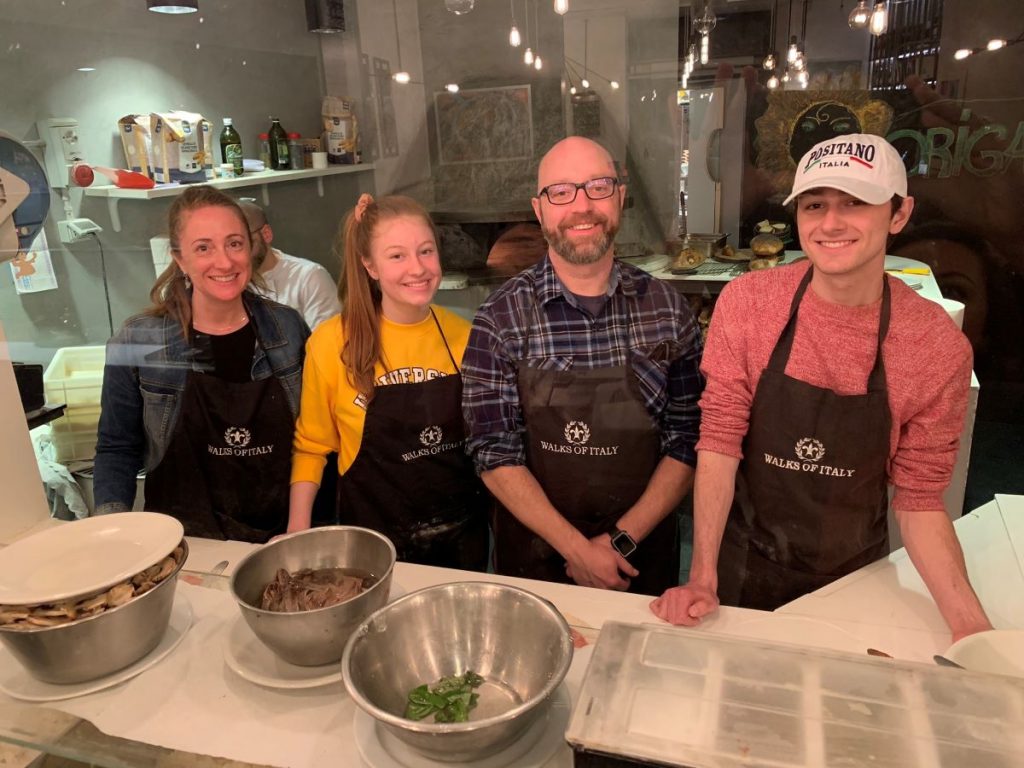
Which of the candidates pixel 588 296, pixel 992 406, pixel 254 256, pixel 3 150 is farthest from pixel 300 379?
A: pixel 992 406

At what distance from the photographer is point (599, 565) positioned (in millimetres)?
1654

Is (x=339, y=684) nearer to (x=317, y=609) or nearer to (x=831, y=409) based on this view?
(x=317, y=609)

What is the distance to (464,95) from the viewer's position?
389cm

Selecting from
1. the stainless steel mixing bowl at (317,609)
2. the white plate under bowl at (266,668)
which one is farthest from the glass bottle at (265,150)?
the white plate under bowl at (266,668)

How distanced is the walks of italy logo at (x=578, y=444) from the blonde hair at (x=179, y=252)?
2.88ft

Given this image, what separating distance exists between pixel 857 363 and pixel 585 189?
2.21 feet

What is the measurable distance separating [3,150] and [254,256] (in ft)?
2.19

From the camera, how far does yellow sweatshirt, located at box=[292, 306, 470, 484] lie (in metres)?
1.73

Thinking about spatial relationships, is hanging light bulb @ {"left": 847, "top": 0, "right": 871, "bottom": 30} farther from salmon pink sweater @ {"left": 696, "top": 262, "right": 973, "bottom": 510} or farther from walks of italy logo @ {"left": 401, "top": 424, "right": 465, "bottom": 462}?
walks of italy logo @ {"left": 401, "top": 424, "right": 465, "bottom": 462}

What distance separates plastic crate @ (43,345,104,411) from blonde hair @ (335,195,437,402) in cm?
115

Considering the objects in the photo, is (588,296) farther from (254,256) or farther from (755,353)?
(254,256)

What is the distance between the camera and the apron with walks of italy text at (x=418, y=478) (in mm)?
1740

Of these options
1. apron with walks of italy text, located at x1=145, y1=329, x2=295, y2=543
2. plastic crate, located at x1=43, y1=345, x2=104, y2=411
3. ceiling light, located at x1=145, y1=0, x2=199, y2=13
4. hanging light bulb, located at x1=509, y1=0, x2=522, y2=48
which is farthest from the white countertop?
hanging light bulb, located at x1=509, y1=0, x2=522, y2=48

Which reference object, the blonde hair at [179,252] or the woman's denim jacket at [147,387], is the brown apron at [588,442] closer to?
the woman's denim jacket at [147,387]
